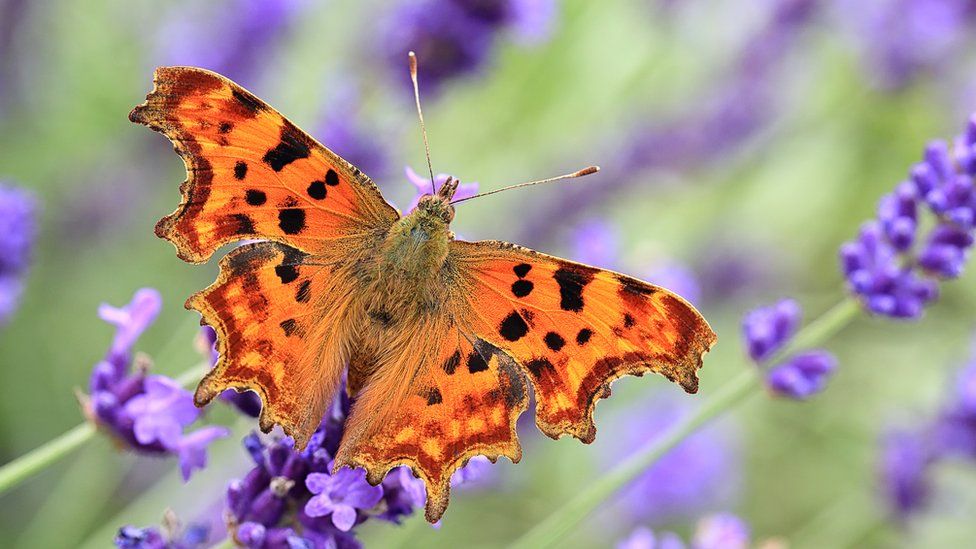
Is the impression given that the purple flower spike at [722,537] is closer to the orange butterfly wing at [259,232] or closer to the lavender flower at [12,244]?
the orange butterfly wing at [259,232]

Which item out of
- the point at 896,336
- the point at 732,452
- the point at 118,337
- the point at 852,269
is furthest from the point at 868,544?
the point at 118,337

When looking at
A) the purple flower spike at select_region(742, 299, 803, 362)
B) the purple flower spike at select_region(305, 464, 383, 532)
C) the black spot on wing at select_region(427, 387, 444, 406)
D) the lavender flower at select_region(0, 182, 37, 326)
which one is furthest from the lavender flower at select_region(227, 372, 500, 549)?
the lavender flower at select_region(0, 182, 37, 326)

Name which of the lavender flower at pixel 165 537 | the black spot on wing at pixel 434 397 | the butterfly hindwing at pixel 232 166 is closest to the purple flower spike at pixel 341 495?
the black spot on wing at pixel 434 397

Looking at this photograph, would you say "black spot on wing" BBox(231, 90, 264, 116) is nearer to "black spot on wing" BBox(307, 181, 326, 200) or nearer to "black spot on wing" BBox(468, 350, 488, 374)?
"black spot on wing" BBox(307, 181, 326, 200)

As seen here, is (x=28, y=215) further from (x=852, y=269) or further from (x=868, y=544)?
(x=868, y=544)

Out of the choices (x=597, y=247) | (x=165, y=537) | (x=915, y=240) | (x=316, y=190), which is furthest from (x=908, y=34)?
(x=165, y=537)

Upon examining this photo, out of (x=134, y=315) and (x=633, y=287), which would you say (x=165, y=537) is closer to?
(x=134, y=315)
